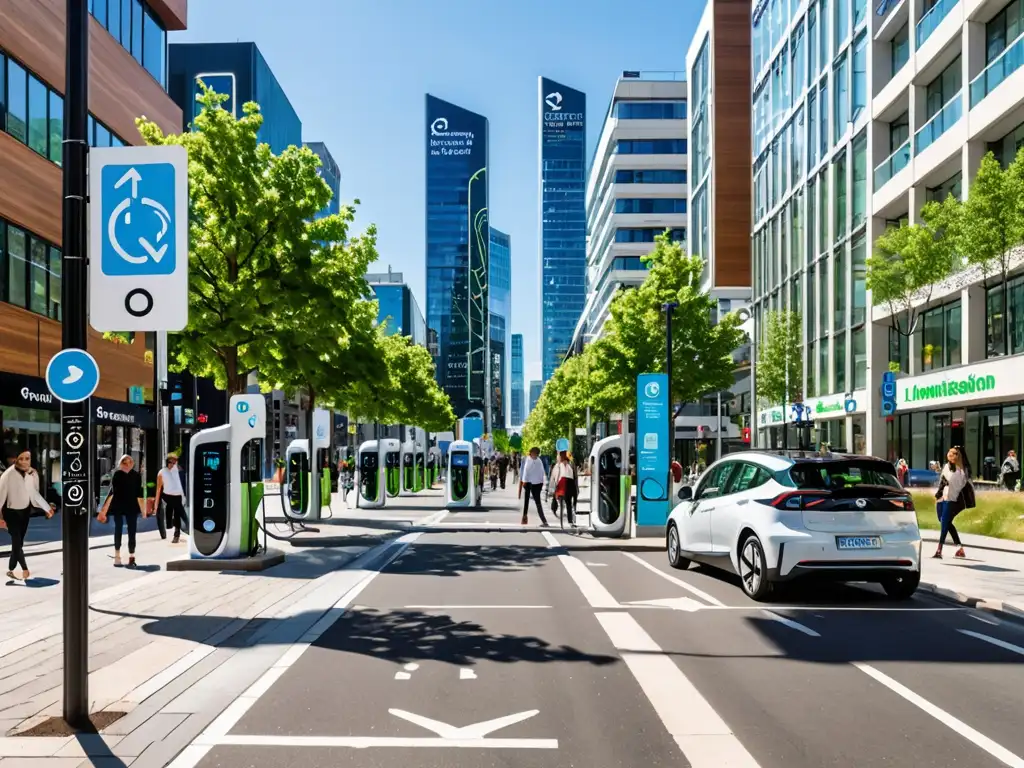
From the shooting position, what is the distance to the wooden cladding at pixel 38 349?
26703 mm

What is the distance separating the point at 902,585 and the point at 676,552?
11.1 ft

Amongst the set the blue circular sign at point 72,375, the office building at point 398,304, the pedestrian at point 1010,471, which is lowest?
the pedestrian at point 1010,471

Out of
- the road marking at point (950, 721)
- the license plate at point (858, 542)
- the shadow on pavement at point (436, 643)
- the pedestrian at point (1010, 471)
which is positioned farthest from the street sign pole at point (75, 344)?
the pedestrian at point (1010, 471)

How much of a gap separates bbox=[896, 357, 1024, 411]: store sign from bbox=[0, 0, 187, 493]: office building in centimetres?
2202

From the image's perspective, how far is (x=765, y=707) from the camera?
640cm

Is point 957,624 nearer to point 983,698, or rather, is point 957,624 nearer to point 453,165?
point 983,698

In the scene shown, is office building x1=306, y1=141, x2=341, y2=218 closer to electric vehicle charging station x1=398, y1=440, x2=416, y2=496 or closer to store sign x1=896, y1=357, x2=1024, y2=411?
electric vehicle charging station x1=398, y1=440, x2=416, y2=496

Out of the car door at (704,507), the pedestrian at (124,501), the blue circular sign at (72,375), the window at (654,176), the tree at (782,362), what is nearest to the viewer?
the blue circular sign at (72,375)

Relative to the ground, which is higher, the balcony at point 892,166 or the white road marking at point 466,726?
the balcony at point 892,166

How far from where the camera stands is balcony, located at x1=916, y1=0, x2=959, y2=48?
32.3 meters

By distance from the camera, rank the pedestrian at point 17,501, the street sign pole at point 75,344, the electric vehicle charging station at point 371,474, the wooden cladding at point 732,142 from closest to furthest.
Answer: the street sign pole at point 75,344 → the pedestrian at point 17,501 → the electric vehicle charging station at point 371,474 → the wooden cladding at point 732,142

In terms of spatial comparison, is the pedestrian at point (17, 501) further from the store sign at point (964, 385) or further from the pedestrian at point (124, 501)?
the store sign at point (964, 385)

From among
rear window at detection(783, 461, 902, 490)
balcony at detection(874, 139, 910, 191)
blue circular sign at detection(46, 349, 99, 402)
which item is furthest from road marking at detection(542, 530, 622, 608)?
balcony at detection(874, 139, 910, 191)

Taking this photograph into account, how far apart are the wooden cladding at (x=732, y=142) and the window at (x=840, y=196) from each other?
18.2 metres
